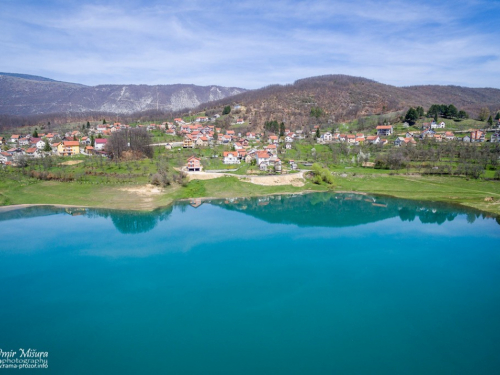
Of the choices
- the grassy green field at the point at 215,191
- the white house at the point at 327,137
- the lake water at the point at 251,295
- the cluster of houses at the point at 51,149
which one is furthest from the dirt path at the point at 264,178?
the white house at the point at 327,137

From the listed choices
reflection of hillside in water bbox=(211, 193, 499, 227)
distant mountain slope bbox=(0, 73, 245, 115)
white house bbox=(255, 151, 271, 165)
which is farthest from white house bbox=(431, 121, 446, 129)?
distant mountain slope bbox=(0, 73, 245, 115)

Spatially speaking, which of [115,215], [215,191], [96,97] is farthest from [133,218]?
[96,97]

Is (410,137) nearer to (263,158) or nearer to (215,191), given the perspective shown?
(263,158)

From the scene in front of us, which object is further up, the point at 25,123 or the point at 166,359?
the point at 25,123

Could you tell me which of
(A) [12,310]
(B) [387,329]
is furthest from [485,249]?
(A) [12,310]

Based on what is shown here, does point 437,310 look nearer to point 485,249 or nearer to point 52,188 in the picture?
point 485,249

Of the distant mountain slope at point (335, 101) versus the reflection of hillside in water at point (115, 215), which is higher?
the distant mountain slope at point (335, 101)

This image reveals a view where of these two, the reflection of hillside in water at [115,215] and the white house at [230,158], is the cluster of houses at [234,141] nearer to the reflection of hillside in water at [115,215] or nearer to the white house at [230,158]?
the white house at [230,158]

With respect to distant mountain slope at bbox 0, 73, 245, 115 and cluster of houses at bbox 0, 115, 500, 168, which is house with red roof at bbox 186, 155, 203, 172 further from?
distant mountain slope at bbox 0, 73, 245, 115
